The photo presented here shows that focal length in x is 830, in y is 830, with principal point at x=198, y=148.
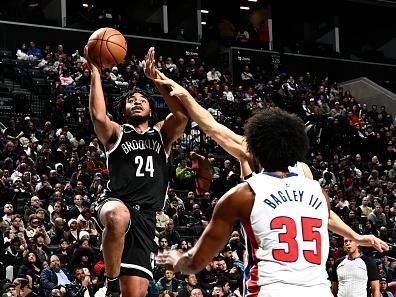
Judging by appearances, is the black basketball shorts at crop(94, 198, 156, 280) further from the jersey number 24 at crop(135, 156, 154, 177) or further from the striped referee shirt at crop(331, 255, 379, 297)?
the striped referee shirt at crop(331, 255, 379, 297)

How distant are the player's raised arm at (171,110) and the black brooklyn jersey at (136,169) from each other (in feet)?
0.39

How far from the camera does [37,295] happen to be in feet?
40.3

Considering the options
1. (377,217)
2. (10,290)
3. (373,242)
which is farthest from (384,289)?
(373,242)

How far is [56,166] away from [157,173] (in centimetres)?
1057

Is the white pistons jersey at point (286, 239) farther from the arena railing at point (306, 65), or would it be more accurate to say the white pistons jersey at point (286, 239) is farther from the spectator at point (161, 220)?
the arena railing at point (306, 65)

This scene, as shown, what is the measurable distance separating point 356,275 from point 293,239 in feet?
26.9

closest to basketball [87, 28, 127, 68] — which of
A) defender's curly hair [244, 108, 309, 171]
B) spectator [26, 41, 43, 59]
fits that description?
defender's curly hair [244, 108, 309, 171]

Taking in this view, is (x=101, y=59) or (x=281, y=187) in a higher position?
(x=101, y=59)

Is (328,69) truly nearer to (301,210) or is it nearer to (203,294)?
(203,294)

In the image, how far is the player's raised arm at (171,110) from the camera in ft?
22.5

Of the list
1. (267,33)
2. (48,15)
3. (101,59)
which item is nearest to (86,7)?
(48,15)

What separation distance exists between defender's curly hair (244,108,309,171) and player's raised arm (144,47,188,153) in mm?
2443

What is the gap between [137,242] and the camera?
6973 millimetres

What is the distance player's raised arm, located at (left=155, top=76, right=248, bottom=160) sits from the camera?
5.95 metres
